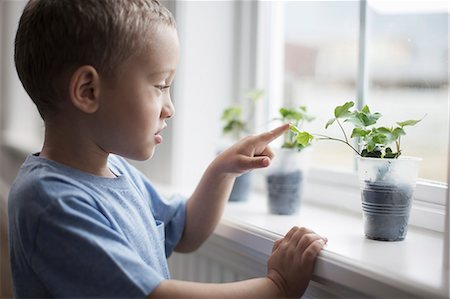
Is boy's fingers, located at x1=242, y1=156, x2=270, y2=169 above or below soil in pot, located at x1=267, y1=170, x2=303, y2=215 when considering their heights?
above

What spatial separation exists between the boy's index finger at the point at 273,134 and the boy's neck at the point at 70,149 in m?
0.28

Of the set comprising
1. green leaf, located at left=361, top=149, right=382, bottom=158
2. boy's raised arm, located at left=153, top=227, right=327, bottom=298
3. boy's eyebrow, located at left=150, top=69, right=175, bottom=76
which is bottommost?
boy's raised arm, located at left=153, top=227, right=327, bottom=298

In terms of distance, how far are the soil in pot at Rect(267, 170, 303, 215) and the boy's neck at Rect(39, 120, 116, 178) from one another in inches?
14.3

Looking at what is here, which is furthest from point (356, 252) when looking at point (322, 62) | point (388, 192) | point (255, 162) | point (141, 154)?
point (322, 62)

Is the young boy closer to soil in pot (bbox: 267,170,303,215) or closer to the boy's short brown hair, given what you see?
the boy's short brown hair

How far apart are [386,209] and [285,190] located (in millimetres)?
274

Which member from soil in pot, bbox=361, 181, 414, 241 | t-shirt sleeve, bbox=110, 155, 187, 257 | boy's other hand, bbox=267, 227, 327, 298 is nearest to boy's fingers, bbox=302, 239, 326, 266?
boy's other hand, bbox=267, 227, 327, 298

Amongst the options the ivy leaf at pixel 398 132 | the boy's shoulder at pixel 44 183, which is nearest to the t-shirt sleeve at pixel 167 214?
the boy's shoulder at pixel 44 183

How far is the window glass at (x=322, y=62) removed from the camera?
125 centimetres

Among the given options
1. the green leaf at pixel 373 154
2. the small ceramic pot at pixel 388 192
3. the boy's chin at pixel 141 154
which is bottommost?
the small ceramic pot at pixel 388 192

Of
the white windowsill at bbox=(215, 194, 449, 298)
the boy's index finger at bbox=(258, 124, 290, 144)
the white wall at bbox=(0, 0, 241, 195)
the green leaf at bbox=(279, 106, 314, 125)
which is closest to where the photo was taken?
the white windowsill at bbox=(215, 194, 449, 298)

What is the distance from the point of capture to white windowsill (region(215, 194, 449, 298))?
2.41 feet

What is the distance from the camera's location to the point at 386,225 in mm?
905

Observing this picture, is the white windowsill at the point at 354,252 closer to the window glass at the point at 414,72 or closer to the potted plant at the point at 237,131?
the potted plant at the point at 237,131
